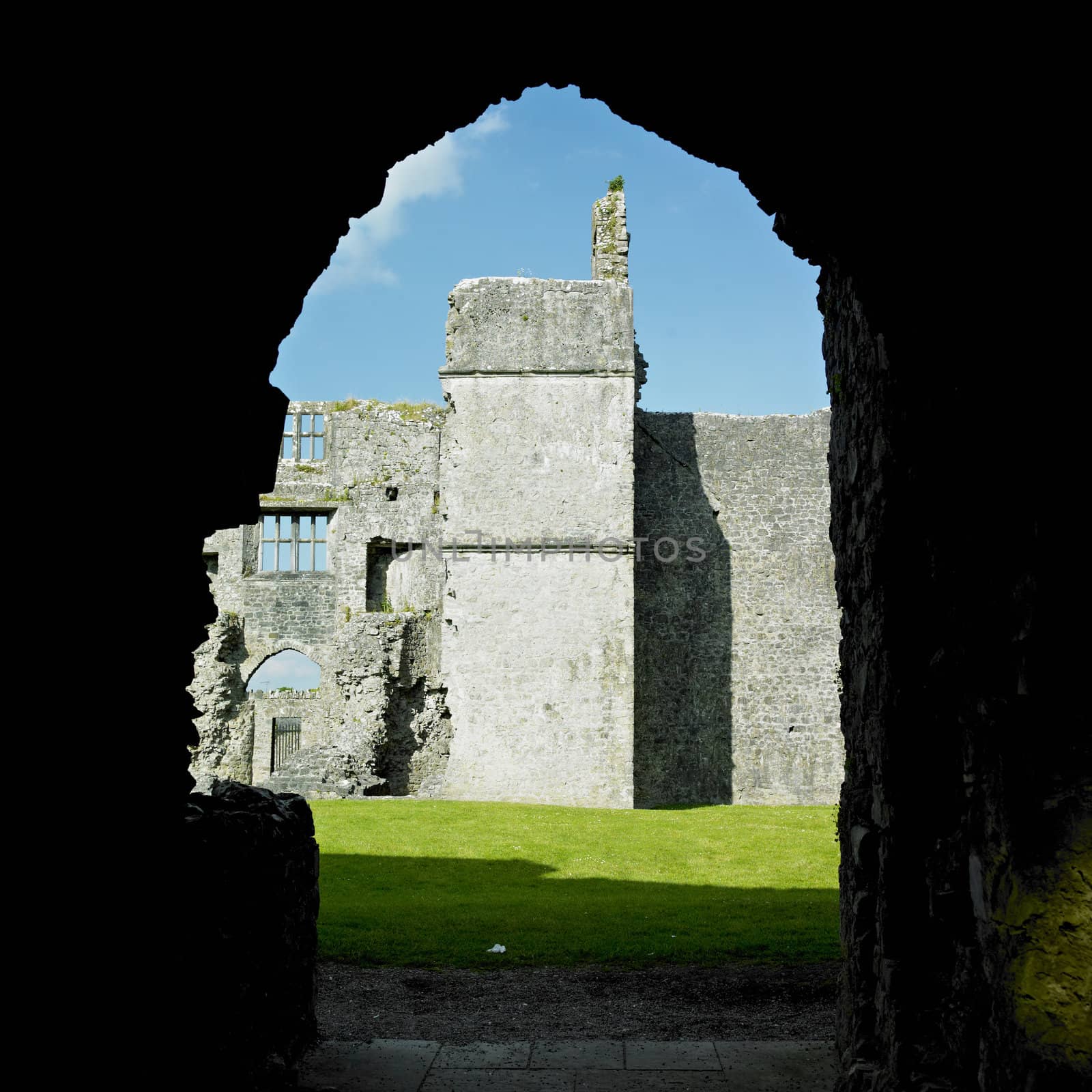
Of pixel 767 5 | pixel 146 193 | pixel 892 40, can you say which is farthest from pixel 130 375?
pixel 892 40

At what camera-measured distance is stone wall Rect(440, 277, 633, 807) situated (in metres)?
18.6

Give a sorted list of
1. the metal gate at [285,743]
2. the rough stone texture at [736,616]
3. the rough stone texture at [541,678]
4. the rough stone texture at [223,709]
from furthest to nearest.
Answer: the metal gate at [285,743] < the rough stone texture at [223,709] < the rough stone texture at [736,616] < the rough stone texture at [541,678]

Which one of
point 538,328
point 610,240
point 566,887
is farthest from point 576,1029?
point 610,240

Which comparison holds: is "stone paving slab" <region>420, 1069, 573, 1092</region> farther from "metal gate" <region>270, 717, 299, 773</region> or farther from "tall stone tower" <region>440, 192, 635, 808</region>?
"metal gate" <region>270, 717, 299, 773</region>

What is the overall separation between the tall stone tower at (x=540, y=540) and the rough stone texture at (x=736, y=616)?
5.06 feet

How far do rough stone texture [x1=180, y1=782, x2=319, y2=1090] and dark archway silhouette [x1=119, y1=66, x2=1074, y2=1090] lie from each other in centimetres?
7

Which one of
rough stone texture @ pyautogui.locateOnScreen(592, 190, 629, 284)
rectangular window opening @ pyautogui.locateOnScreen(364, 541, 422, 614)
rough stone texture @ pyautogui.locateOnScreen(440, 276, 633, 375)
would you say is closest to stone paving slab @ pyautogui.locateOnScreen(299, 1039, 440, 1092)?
rough stone texture @ pyautogui.locateOnScreen(440, 276, 633, 375)

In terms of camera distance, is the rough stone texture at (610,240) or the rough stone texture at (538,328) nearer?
the rough stone texture at (538,328)

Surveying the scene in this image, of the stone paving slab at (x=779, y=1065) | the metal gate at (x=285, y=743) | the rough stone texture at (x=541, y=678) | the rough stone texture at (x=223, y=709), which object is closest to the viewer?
the stone paving slab at (x=779, y=1065)

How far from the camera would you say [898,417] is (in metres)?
4.08

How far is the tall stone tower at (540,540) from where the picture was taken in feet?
61.0

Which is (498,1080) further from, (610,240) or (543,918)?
(610,240)

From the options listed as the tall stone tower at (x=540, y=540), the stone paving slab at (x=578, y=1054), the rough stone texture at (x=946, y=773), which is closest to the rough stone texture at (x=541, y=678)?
the tall stone tower at (x=540, y=540)

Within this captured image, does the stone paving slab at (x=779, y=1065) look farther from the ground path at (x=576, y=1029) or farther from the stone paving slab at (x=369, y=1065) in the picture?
the stone paving slab at (x=369, y=1065)
